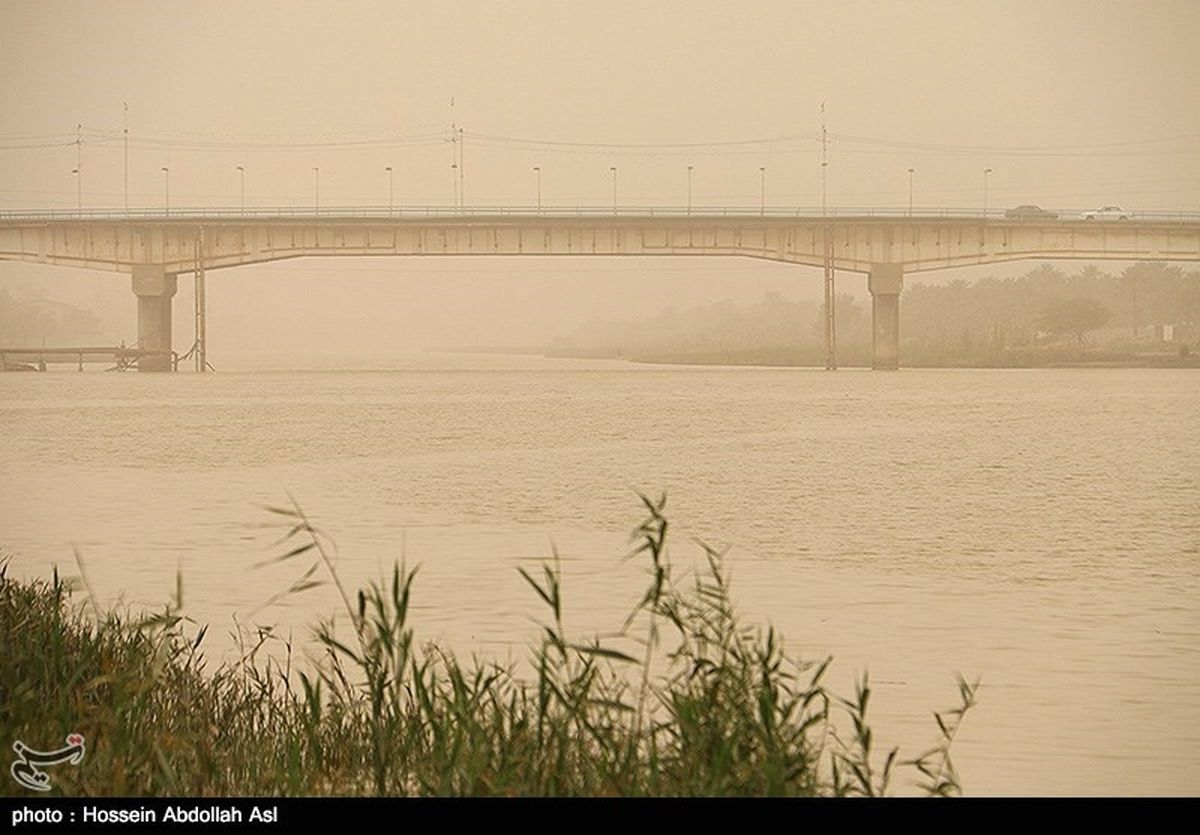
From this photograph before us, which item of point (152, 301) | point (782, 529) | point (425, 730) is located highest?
point (152, 301)

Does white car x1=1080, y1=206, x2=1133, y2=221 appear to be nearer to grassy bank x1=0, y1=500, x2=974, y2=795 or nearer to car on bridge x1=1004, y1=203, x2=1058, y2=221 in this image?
car on bridge x1=1004, y1=203, x2=1058, y2=221

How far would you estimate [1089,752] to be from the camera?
1404cm

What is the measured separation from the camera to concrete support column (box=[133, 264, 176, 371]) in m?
126

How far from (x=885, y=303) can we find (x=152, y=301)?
52.9 meters

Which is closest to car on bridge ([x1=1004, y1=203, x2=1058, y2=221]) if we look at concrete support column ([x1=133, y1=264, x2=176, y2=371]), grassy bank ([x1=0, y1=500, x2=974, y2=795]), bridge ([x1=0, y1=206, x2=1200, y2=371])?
bridge ([x1=0, y1=206, x2=1200, y2=371])

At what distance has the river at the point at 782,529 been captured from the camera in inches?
669

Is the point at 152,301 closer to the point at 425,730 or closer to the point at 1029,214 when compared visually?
the point at 1029,214

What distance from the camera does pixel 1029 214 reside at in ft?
424

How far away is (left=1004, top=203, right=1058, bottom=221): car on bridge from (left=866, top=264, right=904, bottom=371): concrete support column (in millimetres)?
9346

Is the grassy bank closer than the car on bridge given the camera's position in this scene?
Yes

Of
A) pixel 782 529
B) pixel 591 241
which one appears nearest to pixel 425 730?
pixel 782 529

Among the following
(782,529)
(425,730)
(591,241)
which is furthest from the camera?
(591,241)
